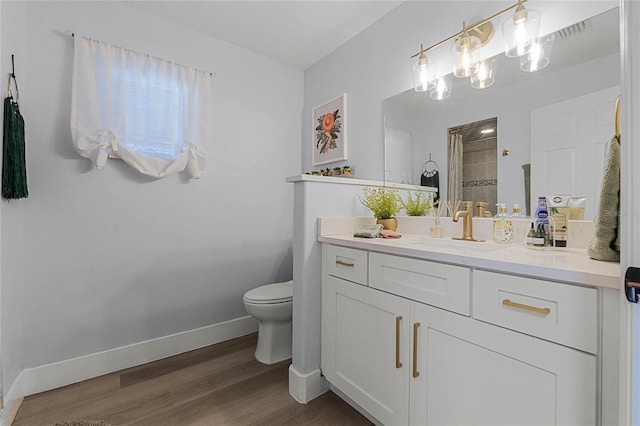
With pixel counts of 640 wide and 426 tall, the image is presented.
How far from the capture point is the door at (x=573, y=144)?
3.87 ft

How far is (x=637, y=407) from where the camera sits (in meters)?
0.61

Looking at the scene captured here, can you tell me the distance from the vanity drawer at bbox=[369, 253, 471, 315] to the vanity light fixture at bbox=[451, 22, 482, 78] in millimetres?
1172

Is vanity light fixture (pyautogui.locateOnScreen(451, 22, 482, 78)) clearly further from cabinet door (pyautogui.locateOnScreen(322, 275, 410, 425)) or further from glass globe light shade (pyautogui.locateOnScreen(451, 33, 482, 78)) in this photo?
cabinet door (pyautogui.locateOnScreen(322, 275, 410, 425))

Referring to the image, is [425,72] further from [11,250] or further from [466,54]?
[11,250]

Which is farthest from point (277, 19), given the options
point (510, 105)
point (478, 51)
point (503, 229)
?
point (503, 229)

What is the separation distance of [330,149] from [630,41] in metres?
2.06

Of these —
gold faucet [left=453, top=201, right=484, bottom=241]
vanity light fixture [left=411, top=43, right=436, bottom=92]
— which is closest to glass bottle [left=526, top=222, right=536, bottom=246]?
gold faucet [left=453, top=201, right=484, bottom=241]

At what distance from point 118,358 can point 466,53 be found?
114 inches

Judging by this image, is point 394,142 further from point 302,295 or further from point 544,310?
point 544,310

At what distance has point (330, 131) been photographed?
2.58m

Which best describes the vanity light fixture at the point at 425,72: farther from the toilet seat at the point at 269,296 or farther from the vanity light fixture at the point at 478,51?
the toilet seat at the point at 269,296

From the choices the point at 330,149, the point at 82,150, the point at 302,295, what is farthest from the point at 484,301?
the point at 82,150

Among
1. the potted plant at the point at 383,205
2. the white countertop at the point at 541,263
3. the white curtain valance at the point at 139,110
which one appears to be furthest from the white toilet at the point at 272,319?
the white curtain valance at the point at 139,110

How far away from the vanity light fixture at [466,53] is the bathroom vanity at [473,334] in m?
0.96
